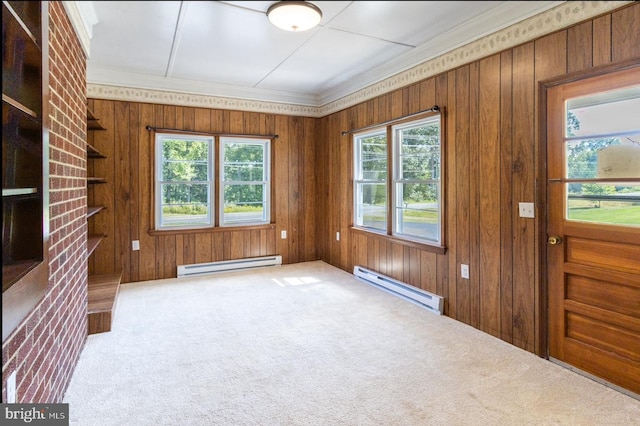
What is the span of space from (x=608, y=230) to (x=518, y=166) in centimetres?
64

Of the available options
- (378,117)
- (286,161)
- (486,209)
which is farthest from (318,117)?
(486,209)

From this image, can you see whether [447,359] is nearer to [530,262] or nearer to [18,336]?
[530,262]

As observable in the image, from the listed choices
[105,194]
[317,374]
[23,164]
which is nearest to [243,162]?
[105,194]

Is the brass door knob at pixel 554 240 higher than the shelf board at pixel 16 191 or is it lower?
lower

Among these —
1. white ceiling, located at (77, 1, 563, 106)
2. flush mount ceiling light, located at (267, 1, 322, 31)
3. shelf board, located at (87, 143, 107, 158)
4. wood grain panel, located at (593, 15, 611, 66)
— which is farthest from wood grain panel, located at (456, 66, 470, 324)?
shelf board, located at (87, 143, 107, 158)

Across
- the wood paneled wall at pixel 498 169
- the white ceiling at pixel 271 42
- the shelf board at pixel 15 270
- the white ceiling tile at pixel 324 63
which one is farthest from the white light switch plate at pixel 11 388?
the wood paneled wall at pixel 498 169

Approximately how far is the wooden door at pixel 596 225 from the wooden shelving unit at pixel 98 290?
3.09 m

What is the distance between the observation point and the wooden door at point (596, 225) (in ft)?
6.08

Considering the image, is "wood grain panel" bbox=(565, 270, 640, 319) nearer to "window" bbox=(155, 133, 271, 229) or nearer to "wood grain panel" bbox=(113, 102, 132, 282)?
"window" bbox=(155, 133, 271, 229)

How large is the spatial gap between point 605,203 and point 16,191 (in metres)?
2.54

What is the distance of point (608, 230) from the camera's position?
6.40ft

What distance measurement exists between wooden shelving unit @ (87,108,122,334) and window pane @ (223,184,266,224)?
4.49ft

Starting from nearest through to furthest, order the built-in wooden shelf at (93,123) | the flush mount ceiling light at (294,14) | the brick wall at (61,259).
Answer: the flush mount ceiling light at (294,14), the brick wall at (61,259), the built-in wooden shelf at (93,123)

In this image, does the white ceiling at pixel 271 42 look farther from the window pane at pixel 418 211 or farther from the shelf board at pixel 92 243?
the shelf board at pixel 92 243
